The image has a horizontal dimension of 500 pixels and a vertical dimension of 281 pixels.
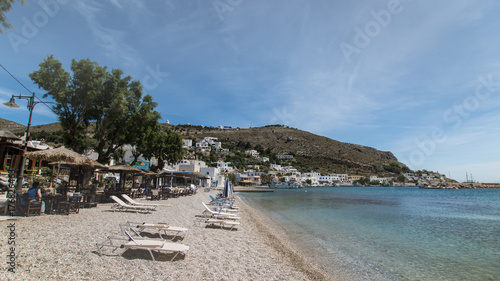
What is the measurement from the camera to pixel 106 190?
1420 cm

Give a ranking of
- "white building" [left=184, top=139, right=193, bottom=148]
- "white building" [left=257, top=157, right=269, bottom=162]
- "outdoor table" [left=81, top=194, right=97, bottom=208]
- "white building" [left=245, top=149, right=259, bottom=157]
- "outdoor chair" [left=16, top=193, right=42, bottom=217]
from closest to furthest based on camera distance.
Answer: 1. "outdoor chair" [left=16, top=193, right=42, bottom=217]
2. "outdoor table" [left=81, top=194, right=97, bottom=208]
3. "white building" [left=184, top=139, right=193, bottom=148]
4. "white building" [left=257, top=157, right=269, bottom=162]
5. "white building" [left=245, top=149, right=259, bottom=157]

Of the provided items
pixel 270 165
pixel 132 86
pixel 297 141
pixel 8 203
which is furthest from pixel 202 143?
pixel 8 203

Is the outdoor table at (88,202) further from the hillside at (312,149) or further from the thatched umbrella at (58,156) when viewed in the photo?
the hillside at (312,149)

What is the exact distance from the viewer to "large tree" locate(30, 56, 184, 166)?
15.3m

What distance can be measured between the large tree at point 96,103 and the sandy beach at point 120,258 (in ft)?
32.0

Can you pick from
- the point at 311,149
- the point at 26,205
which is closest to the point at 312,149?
the point at 311,149

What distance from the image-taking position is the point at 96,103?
54.2 ft

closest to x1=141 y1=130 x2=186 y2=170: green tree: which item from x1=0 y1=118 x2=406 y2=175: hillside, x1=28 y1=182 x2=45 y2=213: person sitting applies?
x1=28 y1=182 x2=45 y2=213: person sitting

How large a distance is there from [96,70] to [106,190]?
7738 millimetres

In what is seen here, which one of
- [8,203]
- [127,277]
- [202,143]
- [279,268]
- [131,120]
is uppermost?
[202,143]

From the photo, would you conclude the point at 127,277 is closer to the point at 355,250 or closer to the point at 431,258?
the point at 355,250

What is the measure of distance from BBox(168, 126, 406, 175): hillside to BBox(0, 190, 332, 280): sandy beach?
4646 inches

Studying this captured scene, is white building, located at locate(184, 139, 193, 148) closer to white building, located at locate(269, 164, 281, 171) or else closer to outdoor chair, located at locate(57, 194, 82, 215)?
white building, located at locate(269, 164, 281, 171)

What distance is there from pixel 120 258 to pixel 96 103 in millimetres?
14463
